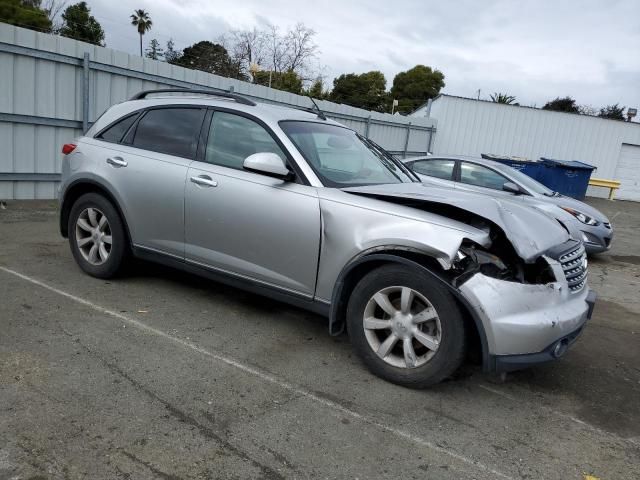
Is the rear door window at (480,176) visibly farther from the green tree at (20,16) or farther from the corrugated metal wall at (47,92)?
the green tree at (20,16)

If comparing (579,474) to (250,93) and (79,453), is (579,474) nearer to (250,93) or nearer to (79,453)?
(79,453)

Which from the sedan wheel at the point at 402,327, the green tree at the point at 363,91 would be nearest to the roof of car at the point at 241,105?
the sedan wheel at the point at 402,327

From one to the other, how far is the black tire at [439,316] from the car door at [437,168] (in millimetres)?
5511

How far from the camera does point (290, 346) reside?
3.96 meters

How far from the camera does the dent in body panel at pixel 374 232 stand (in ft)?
10.4

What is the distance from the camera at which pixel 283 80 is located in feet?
106

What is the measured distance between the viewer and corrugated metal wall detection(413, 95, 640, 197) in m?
21.7

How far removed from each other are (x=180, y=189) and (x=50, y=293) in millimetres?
1460

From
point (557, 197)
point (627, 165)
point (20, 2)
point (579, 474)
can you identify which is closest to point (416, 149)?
point (627, 165)

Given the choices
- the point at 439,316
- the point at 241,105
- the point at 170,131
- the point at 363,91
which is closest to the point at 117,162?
the point at 170,131

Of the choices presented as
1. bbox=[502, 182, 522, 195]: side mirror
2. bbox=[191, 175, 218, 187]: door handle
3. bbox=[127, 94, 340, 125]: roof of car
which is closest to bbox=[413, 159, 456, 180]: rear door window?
bbox=[502, 182, 522, 195]: side mirror

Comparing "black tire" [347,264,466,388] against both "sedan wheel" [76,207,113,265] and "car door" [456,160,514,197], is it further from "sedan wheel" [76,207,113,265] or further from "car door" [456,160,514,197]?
"car door" [456,160,514,197]

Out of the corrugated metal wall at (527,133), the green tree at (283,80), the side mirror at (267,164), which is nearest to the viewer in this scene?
the side mirror at (267,164)

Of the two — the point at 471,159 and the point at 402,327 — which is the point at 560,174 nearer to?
the point at 471,159
